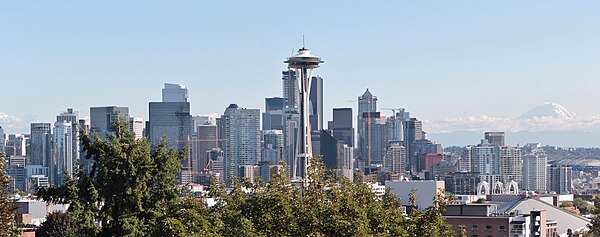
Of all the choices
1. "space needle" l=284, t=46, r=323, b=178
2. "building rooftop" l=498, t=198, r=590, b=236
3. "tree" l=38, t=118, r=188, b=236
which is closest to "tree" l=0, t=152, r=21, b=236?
"tree" l=38, t=118, r=188, b=236

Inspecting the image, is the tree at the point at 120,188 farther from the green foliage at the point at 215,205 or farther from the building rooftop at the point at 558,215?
the building rooftop at the point at 558,215

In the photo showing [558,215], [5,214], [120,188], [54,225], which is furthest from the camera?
[558,215]

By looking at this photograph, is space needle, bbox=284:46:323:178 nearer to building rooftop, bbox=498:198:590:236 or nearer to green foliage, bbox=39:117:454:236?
building rooftop, bbox=498:198:590:236

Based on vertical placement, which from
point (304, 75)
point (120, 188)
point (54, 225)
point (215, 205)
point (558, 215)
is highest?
point (304, 75)

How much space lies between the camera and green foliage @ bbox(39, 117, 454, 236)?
24328mm

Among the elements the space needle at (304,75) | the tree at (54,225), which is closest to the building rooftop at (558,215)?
the tree at (54,225)

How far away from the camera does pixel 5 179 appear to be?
100ft

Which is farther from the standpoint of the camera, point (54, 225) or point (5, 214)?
point (54, 225)

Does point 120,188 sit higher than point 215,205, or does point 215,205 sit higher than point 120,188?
point 120,188

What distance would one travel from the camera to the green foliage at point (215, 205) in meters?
24.3

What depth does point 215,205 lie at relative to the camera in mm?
28219

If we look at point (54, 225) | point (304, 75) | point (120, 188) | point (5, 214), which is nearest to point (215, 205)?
point (5, 214)

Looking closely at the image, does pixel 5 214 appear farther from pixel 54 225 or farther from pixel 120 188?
pixel 54 225

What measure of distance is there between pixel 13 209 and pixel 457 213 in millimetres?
45628
